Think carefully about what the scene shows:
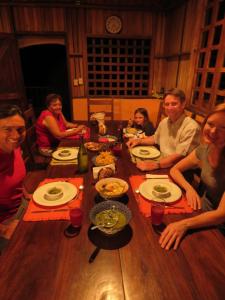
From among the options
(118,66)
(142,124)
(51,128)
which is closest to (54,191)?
(51,128)

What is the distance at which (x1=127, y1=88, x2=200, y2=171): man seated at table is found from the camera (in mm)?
1630

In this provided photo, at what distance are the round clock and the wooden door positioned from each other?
5.72ft

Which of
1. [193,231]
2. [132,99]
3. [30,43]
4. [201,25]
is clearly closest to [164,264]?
[193,231]

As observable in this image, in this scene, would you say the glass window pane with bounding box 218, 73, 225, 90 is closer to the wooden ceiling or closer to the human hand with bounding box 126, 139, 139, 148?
the human hand with bounding box 126, 139, 139, 148

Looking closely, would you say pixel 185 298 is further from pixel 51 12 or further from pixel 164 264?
pixel 51 12

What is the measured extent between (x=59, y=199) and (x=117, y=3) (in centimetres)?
402

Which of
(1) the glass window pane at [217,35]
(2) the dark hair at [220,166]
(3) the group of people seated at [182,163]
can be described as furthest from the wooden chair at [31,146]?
(1) the glass window pane at [217,35]

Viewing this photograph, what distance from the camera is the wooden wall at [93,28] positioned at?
373 cm

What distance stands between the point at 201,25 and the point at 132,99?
184 cm

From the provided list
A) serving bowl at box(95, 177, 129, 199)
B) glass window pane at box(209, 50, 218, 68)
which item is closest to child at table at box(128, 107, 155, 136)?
glass window pane at box(209, 50, 218, 68)

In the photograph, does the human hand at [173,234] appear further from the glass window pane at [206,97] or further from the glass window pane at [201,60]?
the glass window pane at [201,60]

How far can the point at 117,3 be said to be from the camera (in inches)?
152

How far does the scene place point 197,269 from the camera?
801 mm

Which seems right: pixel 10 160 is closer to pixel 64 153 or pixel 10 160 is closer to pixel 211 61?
pixel 64 153
